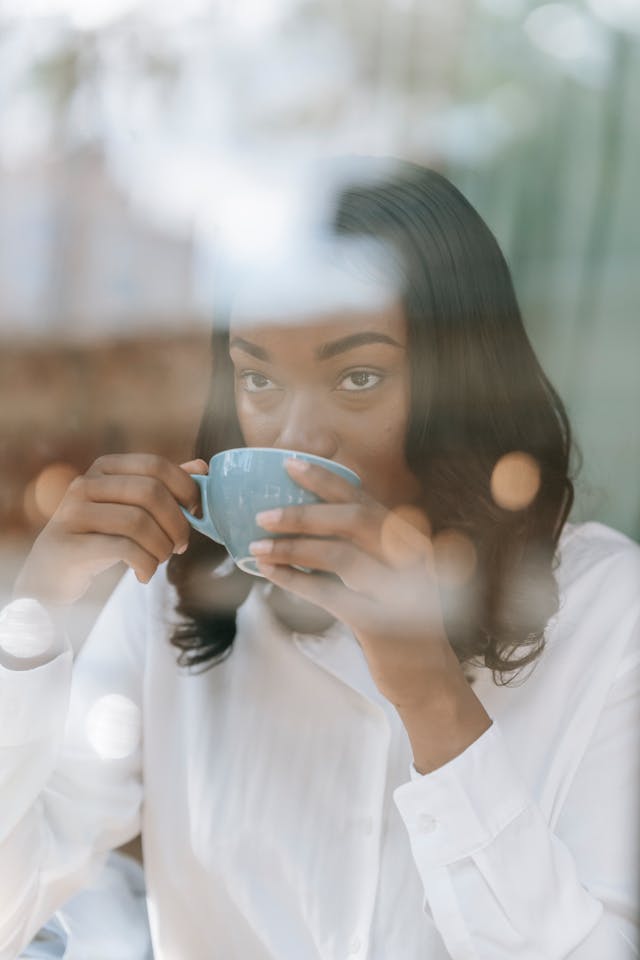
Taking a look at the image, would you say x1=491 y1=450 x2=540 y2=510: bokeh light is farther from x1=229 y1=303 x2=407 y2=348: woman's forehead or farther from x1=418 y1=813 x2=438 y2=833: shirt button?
x1=418 y1=813 x2=438 y2=833: shirt button

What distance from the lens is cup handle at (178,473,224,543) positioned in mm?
597

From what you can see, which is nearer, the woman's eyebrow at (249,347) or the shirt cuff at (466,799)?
the shirt cuff at (466,799)

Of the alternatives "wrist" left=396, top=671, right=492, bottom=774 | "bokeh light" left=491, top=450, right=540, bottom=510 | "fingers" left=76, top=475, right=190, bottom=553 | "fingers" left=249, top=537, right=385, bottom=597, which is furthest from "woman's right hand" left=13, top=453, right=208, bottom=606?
"bokeh light" left=491, top=450, right=540, bottom=510

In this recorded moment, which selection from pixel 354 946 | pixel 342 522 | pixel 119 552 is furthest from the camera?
pixel 354 946

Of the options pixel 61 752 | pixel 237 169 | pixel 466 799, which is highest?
pixel 237 169

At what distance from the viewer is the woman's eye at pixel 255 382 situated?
694 millimetres

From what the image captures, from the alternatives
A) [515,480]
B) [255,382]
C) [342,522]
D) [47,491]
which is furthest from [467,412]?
[47,491]

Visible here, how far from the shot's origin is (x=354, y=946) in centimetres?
73

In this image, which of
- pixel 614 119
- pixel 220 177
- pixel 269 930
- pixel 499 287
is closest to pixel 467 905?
pixel 269 930

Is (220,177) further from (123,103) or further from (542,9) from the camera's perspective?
(542,9)

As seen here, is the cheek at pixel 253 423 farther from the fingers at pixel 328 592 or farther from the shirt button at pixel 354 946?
the shirt button at pixel 354 946

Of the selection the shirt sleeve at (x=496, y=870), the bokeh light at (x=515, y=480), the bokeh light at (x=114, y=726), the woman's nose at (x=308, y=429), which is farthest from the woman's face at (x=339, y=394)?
the bokeh light at (x=114, y=726)

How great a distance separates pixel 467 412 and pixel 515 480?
9cm

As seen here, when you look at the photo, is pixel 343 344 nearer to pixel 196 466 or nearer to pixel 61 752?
pixel 196 466
